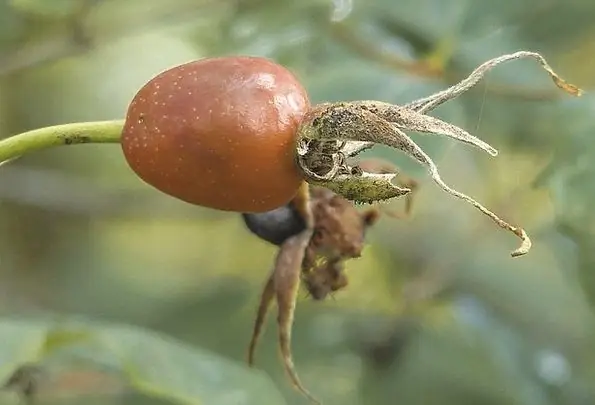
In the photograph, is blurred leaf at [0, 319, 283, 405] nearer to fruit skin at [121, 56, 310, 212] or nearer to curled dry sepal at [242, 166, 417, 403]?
curled dry sepal at [242, 166, 417, 403]

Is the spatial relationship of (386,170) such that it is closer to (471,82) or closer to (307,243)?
(307,243)

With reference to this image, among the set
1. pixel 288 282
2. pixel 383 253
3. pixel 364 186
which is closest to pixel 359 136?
pixel 364 186

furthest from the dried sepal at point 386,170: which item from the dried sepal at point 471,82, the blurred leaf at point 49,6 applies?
the blurred leaf at point 49,6

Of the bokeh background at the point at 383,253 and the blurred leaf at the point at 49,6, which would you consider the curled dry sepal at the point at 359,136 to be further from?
the blurred leaf at the point at 49,6

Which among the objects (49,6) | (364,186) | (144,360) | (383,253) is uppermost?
(364,186)

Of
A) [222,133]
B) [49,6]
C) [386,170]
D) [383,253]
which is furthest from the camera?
[383,253]

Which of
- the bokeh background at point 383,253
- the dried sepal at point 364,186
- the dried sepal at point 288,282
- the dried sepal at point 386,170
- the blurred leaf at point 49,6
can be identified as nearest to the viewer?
the dried sepal at point 364,186

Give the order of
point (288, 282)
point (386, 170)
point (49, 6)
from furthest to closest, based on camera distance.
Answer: point (49, 6), point (386, 170), point (288, 282)
